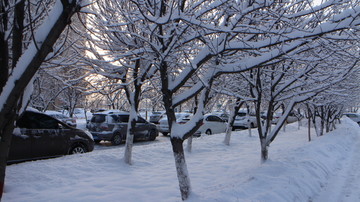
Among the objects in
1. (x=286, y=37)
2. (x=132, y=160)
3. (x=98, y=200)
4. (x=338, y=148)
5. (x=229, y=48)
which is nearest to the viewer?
(x=286, y=37)

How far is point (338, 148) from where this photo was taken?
36.9 feet

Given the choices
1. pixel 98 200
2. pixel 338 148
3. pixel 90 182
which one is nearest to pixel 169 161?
pixel 90 182

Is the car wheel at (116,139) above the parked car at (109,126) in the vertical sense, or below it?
below

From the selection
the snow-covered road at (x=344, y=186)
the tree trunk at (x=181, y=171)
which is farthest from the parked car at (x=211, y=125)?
the tree trunk at (x=181, y=171)

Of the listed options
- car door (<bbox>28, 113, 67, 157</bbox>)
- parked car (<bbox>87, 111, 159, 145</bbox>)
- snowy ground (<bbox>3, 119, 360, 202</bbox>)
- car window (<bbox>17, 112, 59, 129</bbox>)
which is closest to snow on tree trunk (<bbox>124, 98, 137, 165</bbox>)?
snowy ground (<bbox>3, 119, 360, 202</bbox>)

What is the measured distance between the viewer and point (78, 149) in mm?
8555

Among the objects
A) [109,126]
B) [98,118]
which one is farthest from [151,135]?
[98,118]

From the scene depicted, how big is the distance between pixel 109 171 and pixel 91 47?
3180 mm

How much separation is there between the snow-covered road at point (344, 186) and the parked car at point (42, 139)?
6.74 meters

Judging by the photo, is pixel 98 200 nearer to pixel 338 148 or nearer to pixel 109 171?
pixel 109 171

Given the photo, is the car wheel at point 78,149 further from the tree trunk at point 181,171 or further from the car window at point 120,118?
the tree trunk at point 181,171

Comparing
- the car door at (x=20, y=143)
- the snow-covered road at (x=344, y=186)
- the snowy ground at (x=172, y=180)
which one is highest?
the car door at (x=20, y=143)

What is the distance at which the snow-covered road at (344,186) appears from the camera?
17.6 ft

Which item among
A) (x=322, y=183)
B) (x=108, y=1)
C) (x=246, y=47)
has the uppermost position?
(x=108, y=1)
